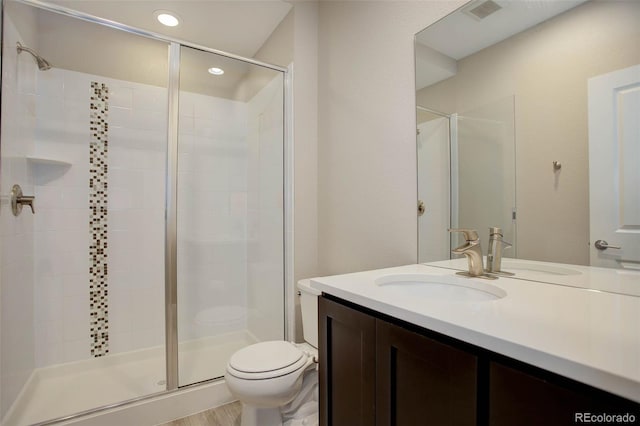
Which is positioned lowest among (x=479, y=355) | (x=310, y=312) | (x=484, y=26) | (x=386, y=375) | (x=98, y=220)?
(x=310, y=312)

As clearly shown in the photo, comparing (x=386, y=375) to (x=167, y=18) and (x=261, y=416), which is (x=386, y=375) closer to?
(x=261, y=416)

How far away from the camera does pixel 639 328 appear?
0.61 metres

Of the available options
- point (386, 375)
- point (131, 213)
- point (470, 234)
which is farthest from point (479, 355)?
point (131, 213)

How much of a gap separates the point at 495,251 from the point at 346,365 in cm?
70

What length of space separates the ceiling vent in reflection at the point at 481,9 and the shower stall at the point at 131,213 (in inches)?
49.2

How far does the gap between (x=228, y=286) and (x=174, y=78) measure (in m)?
1.59

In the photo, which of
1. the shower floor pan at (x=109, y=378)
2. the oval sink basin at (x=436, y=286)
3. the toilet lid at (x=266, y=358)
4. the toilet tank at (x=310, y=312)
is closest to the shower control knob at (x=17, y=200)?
the shower floor pan at (x=109, y=378)

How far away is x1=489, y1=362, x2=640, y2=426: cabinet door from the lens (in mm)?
462

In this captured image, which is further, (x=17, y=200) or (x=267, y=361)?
(x=17, y=200)

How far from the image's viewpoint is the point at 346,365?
0.93 meters

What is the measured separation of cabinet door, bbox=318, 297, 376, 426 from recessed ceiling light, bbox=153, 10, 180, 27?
7.16ft

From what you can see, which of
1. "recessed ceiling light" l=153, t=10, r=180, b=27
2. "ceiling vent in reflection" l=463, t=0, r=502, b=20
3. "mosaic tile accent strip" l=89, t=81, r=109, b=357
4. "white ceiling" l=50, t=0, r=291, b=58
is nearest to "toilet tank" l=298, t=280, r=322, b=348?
"ceiling vent in reflection" l=463, t=0, r=502, b=20

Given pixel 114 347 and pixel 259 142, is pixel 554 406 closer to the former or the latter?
pixel 259 142

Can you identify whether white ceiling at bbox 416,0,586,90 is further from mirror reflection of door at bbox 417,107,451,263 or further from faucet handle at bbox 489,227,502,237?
faucet handle at bbox 489,227,502,237
